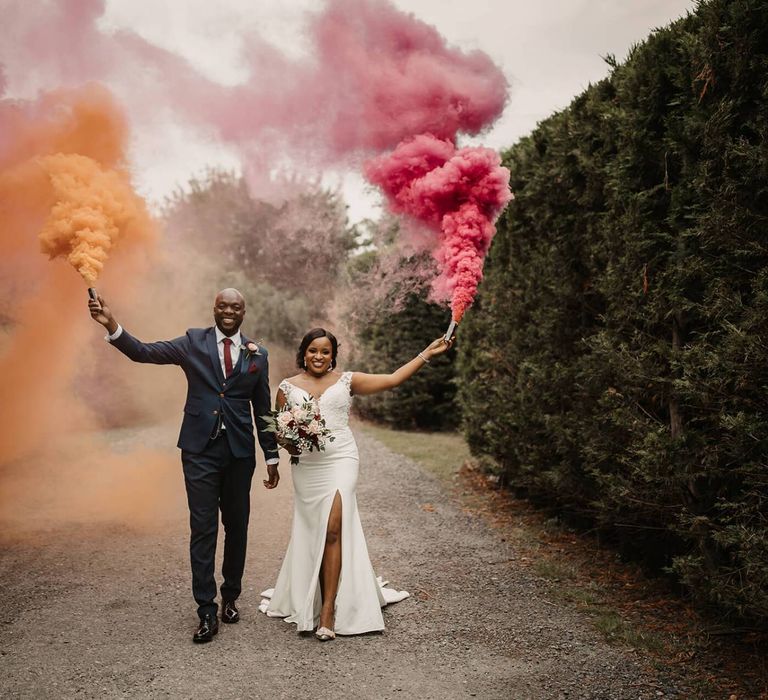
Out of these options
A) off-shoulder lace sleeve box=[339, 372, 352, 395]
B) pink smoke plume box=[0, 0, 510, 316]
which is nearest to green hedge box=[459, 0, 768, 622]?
pink smoke plume box=[0, 0, 510, 316]

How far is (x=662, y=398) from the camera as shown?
5.50m

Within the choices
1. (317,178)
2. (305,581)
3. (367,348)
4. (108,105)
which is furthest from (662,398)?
(367,348)

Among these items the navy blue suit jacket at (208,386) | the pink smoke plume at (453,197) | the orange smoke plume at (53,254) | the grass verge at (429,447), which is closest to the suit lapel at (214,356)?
the navy blue suit jacket at (208,386)

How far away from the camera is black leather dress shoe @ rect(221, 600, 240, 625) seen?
211 inches

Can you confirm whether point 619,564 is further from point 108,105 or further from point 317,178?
point 108,105

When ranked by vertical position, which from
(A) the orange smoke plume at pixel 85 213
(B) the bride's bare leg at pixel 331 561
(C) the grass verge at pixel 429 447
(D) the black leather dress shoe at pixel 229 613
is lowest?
(D) the black leather dress shoe at pixel 229 613

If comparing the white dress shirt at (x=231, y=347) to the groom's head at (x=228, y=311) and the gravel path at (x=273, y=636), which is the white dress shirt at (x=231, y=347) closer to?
the groom's head at (x=228, y=311)

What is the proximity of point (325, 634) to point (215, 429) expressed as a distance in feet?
5.73

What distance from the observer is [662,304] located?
5453 millimetres

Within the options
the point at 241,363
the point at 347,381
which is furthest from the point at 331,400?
the point at 241,363

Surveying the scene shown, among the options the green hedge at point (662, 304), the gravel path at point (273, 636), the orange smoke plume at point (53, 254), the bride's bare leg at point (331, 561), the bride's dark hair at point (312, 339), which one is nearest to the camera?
the gravel path at point (273, 636)

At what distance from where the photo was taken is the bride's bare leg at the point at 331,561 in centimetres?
516

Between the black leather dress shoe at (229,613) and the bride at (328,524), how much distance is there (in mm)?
264

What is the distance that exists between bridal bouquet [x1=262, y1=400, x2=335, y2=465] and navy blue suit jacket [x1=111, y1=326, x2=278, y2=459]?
31 cm
